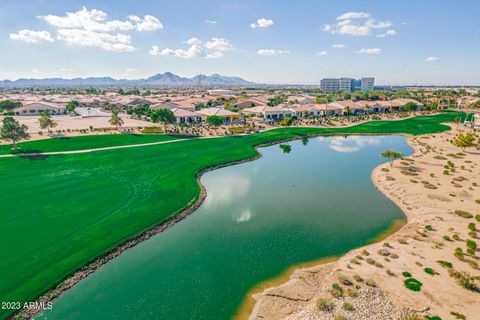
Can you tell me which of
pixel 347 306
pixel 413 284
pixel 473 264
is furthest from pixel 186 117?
pixel 473 264

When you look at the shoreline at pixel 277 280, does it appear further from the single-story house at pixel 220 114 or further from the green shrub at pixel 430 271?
the single-story house at pixel 220 114

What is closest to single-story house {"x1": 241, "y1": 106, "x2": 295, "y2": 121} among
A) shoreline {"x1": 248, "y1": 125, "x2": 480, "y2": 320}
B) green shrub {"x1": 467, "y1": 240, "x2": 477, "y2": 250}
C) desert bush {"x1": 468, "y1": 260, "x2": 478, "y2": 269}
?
shoreline {"x1": 248, "y1": 125, "x2": 480, "y2": 320}

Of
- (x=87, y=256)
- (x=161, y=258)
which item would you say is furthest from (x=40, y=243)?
(x=161, y=258)

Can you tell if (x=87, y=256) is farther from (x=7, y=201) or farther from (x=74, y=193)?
(x=7, y=201)

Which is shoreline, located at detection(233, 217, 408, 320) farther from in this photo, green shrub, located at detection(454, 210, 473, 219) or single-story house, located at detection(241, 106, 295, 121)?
single-story house, located at detection(241, 106, 295, 121)

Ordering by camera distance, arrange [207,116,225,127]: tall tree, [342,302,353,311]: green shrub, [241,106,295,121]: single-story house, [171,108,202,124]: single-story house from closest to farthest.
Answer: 1. [342,302,353,311]: green shrub
2. [207,116,225,127]: tall tree
3. [171,108,202,124]: single-story house
4. [241,106,295,121]: single-story house

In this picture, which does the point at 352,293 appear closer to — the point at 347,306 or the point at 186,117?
the point at 347,306

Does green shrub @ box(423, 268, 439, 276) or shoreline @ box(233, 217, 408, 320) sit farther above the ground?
green shrub @ box(423, 268, 439, 276)
